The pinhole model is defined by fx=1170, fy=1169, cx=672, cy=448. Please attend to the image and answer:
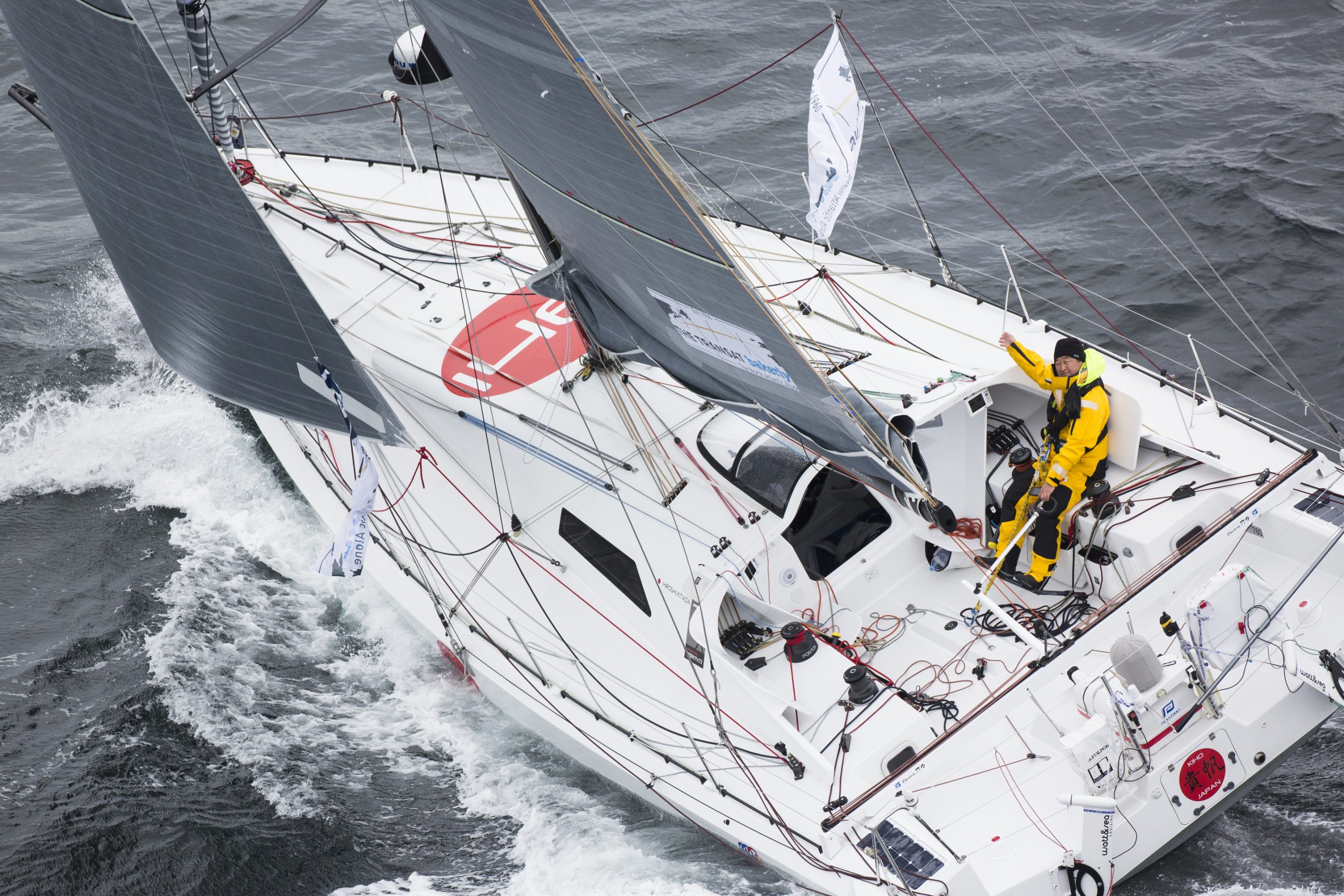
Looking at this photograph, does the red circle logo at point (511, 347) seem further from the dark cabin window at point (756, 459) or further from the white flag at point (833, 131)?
the white flag at point (833, 131)

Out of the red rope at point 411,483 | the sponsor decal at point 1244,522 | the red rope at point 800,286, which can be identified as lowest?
the sponsor decal at point 1244,522

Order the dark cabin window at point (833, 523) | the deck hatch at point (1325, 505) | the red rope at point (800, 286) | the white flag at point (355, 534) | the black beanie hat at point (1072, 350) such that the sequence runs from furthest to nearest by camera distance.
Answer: the red rope at point (800, 286)
the dark cabin window at point (833, 523)
the black beanie hat at point (1072, 350)
the deck hatch at point (1325, 505)
the white flag at point (355, 534)

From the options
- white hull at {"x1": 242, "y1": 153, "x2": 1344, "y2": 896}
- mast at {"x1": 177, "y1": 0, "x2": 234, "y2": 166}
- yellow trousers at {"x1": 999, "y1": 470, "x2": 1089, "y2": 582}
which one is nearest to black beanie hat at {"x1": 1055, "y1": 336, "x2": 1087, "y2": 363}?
white hull at {"x1": 242, "y1": 153, "x2": 1344, "y2": 896}

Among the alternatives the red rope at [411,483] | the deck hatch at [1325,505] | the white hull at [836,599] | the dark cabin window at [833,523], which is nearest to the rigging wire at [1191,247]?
the deck hatch at [1325,505]

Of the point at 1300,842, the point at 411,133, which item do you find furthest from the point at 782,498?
the point at 411,133

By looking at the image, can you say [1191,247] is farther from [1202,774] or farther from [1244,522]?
[1202,774]

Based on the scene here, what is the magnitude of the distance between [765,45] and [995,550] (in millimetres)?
8599

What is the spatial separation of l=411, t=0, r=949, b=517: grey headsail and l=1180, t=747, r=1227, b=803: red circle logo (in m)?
1.61

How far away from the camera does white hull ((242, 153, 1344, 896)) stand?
539cm

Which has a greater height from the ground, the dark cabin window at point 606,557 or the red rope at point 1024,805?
the dark cabin window at point 606,557

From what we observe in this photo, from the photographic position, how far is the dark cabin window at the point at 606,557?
650 centimetres

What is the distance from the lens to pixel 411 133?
41.0ft

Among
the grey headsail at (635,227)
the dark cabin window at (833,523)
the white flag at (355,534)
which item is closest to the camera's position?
the grey headsail at (635,227)

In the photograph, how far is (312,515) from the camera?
8727mm
